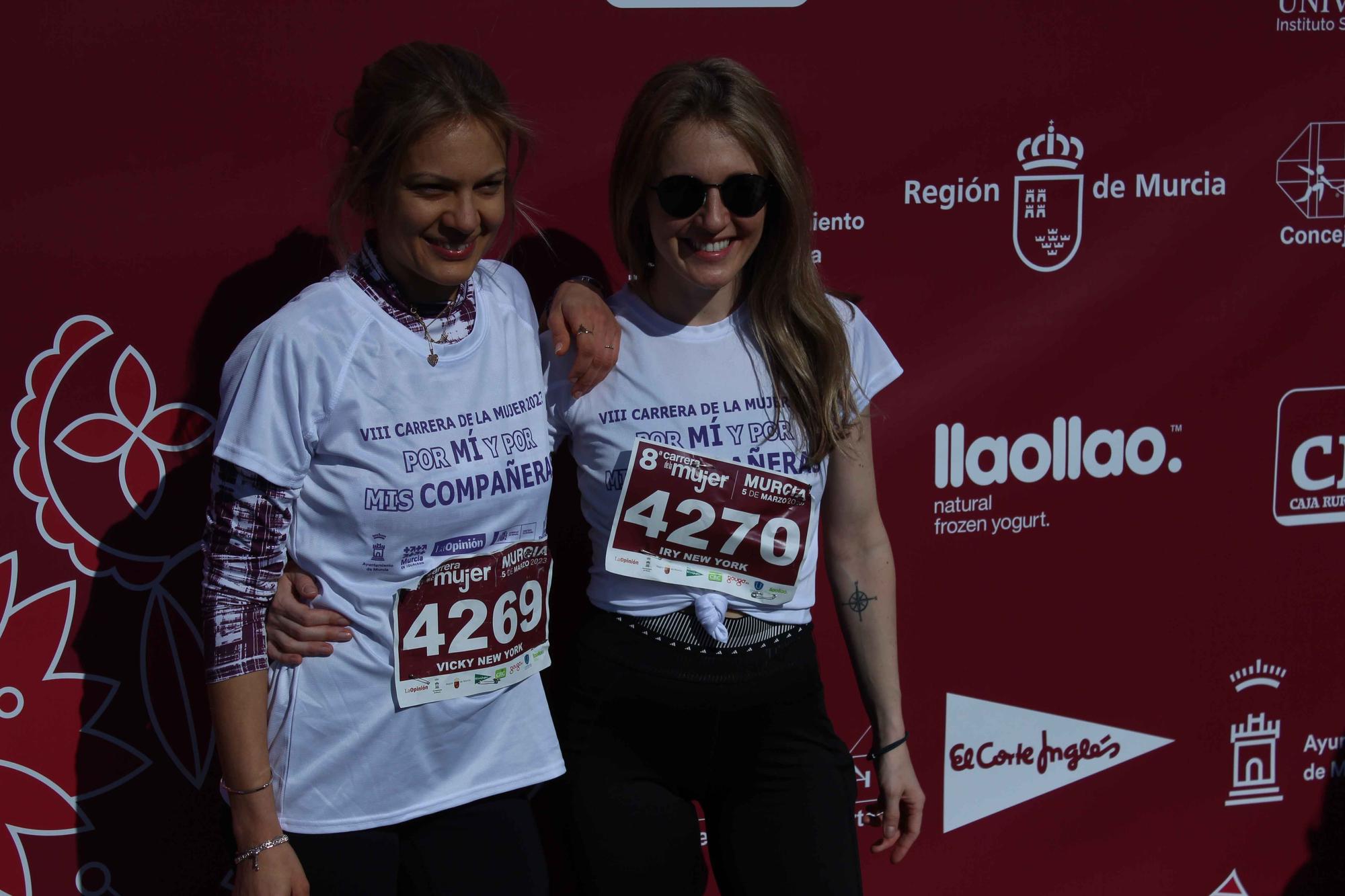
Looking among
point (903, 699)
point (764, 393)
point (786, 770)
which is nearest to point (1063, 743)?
point (903, 699)

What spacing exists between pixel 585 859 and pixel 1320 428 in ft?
6.29

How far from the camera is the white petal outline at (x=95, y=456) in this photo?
2.16 meters

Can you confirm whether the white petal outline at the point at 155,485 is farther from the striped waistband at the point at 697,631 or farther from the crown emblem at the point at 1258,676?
the crown emblem at the point at 1258,676

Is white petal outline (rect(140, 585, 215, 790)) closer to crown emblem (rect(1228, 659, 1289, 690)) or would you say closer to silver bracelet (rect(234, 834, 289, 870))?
silver bracelet (rect(234, 834, 289, 870))

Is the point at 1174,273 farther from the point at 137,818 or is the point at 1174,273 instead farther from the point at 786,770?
the point at 137,818

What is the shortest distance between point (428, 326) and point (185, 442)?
0.72 meters

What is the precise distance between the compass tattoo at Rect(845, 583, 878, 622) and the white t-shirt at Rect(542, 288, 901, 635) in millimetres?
123

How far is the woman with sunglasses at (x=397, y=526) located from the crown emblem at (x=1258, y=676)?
1.74 metres

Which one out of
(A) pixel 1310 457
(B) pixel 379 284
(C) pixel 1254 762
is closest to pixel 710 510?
(B) pixel 379 284

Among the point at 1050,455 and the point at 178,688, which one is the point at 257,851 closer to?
the point at 178,688

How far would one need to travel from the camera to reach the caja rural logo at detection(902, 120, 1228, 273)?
250 cm

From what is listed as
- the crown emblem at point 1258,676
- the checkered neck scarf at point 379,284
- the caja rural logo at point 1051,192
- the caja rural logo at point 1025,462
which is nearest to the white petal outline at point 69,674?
the checkered neck scarf at point 379,284

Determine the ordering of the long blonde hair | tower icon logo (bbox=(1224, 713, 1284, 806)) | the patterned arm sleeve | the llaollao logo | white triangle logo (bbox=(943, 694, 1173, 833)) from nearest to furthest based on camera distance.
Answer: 1. the patterned arm sleeve
2. the long blonde hair
3. the llaollao logo
4. white triangle logo (bbox=(943, 694, 1173, 833))
5. tower icon logo (bbox=(1224, 713, 1284, 806))

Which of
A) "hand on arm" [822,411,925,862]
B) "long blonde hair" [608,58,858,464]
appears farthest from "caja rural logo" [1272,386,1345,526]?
"long blonde hair" [608,58,858,464]
